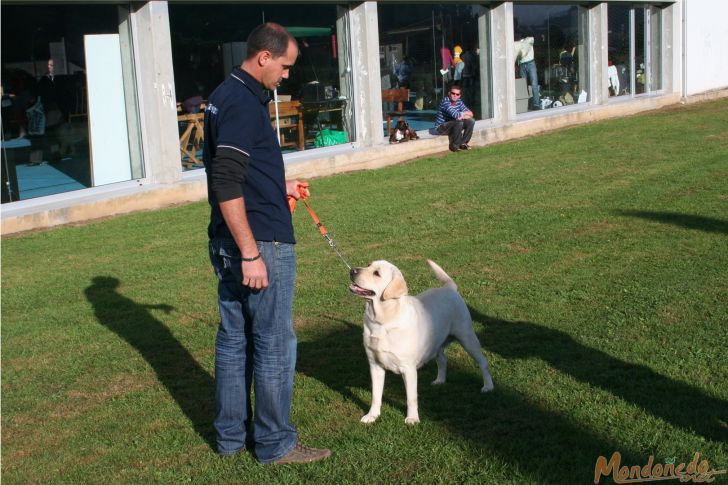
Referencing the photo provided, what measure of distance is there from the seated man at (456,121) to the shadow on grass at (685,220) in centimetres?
749

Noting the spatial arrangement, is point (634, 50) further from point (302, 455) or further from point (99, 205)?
point (302, 455)

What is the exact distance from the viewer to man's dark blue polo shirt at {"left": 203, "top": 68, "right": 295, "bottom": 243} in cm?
405

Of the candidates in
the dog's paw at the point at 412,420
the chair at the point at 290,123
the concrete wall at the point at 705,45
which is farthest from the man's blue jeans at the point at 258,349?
the concrete wall at the point at 705,45

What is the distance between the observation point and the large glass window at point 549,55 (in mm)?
21531

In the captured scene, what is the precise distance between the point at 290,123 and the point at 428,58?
14.6 ft

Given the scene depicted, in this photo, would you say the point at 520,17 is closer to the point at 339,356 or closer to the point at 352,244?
the point at 352,244

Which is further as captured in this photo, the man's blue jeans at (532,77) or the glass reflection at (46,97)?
the man's blue jeans at (532,77)

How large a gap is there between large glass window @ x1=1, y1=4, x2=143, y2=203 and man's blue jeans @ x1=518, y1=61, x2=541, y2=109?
10.8m

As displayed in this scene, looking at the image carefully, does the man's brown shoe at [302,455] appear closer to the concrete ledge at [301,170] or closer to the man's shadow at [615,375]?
the man's shadow at [615,375]

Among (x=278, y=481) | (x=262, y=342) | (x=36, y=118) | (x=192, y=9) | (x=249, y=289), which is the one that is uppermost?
(x=192, y=9)

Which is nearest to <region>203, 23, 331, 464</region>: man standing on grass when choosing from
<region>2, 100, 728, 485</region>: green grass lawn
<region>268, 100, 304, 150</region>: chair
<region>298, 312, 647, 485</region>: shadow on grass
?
<region>2, 100, 728, 485</region>: green grass lawn

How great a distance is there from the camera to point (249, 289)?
14.2ft

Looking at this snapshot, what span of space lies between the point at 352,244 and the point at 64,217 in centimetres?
470

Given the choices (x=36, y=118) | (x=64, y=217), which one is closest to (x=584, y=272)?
(x=64, y=217)
